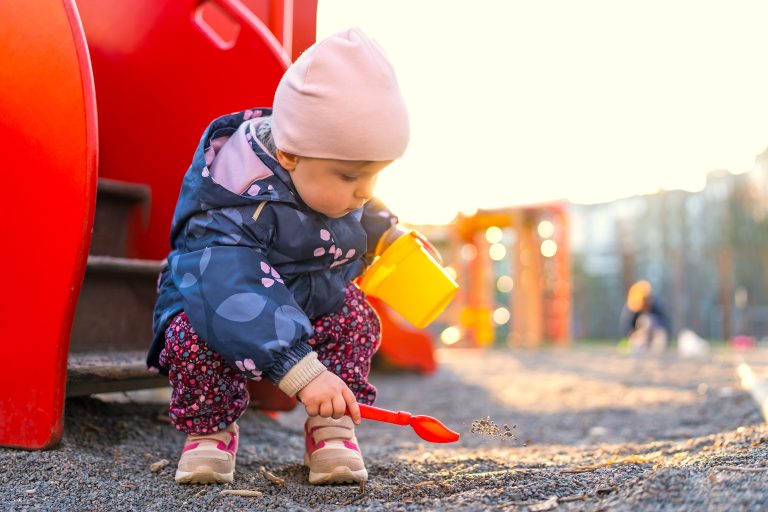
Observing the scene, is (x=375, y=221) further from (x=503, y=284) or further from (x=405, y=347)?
(x=503, y=284)

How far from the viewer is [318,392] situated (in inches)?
39.3

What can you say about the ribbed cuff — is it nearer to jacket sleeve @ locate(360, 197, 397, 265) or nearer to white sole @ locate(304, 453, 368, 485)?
white sole @ locate(304, 453, 368, 485)

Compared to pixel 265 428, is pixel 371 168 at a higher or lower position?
higher

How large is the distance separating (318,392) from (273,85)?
2.92 feet

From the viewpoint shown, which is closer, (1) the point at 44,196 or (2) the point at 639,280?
(1) the point at 44,196

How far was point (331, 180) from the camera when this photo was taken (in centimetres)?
106

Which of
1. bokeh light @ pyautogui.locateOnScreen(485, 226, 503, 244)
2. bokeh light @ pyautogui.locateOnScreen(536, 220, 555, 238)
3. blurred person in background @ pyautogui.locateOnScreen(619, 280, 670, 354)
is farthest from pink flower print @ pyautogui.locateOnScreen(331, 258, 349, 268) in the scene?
bokeh light @ pyautogui.locateOnScreen(536, 220, 555, 238)

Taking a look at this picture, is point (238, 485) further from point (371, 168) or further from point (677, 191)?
point (677, 191)

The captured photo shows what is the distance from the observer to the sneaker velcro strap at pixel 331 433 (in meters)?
1.23

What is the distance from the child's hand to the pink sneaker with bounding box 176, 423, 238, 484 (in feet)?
0.76

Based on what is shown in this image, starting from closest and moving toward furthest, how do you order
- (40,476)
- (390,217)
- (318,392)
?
(318,392) → (40,476) → (390,217)

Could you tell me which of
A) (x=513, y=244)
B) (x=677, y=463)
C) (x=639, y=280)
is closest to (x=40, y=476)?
(x=677, y=463)

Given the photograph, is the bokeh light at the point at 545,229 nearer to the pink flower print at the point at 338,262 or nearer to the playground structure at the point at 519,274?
the playground structure at the point at 519,274

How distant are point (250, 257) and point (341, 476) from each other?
36cm
